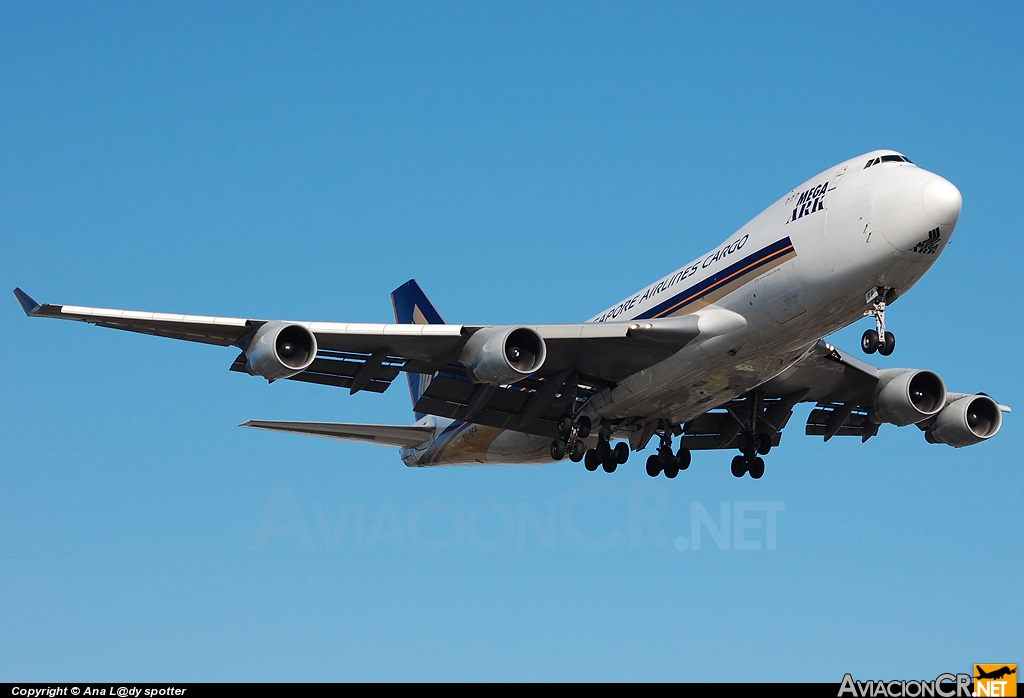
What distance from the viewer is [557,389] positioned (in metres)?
32.6

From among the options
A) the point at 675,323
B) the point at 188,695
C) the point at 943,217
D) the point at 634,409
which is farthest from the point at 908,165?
the point at 188,695

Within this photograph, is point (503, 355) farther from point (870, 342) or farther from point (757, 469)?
point (757, 469)

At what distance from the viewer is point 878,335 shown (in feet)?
85.9

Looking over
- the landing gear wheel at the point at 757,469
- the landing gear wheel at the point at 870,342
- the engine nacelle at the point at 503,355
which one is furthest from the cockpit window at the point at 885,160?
the landing gear wheel at the point at 757,469

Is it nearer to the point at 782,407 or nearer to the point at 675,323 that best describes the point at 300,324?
the point at 675,323

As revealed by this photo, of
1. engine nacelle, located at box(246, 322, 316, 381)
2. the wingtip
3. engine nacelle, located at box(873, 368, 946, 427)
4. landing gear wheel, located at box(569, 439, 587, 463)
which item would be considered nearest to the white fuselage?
landing gear wheel, located at box(569, 439, 587, 463)

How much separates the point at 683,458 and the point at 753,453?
192 centimetres

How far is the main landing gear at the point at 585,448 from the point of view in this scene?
108 feet

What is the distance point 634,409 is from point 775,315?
6.04m

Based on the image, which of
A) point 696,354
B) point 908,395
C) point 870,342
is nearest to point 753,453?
point 908,395

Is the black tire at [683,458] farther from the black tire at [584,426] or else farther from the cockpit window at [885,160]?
the cockpit window at [885,160]

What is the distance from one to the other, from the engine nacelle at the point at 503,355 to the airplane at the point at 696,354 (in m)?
0.05

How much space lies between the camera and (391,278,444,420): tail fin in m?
39.6

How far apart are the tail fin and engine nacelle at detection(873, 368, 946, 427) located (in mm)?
13176
